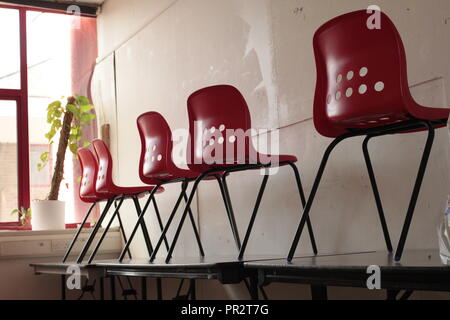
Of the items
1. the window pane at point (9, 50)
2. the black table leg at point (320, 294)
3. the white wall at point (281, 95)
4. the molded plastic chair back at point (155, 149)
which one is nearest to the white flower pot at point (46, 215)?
the white wall at point (281, 95)

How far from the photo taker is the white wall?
2961mm

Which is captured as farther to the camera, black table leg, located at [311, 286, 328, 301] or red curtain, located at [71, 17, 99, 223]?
red curtain, located at [71, 17, 99, 223]

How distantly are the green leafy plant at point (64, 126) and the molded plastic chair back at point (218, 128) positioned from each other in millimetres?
2906

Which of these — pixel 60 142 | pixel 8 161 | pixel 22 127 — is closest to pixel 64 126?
pixel 60 142

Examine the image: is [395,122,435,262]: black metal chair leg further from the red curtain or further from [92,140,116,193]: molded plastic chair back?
the red curtain

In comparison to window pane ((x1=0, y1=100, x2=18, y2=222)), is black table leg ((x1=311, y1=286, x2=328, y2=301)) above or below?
below

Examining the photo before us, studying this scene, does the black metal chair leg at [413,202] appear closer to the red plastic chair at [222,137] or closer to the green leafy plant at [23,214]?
the red plastic chair at [222,137]

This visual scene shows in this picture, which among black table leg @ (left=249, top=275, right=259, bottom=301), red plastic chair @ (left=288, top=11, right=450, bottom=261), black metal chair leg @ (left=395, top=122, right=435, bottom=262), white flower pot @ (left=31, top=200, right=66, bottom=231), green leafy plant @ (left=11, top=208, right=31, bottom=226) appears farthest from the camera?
green leafy plant @ (left=11, top=208, right=31, bottom=226)

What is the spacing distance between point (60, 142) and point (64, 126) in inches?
6.6

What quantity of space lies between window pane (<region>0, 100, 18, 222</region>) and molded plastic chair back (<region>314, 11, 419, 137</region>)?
439cm

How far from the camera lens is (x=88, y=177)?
4.75 meters

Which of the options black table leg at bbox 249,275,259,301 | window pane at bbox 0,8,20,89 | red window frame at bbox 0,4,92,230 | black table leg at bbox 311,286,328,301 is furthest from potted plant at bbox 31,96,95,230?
black table leg at bbox 311,286,328,301
